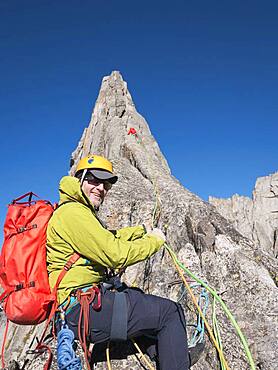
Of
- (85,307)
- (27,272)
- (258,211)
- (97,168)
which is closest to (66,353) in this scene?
(85,307)

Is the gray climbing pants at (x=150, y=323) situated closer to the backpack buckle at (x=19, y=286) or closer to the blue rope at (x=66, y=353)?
the blue rope at (x=66, y=353)

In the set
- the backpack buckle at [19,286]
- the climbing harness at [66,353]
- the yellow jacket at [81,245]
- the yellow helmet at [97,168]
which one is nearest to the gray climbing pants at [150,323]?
the climbing harness at [66,353]

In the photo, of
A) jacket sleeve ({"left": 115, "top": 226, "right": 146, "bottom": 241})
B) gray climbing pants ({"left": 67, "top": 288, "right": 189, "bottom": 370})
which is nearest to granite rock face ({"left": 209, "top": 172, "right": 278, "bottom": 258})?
jacket sleeve ({"left": 115, "top": 226, "right": 146, "bottom": 241})

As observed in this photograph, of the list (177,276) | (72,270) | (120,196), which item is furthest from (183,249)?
(72,270)

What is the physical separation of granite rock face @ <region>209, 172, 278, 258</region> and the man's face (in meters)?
72.3

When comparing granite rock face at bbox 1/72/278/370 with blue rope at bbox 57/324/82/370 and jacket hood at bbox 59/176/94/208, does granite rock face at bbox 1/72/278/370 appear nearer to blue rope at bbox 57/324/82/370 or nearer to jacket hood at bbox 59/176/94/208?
blue rope at bbox 57/324/82/370

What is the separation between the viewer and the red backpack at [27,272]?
5.41 metres

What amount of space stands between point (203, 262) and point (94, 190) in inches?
202

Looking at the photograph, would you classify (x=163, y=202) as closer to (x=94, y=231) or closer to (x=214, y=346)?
(x=214, y=346)

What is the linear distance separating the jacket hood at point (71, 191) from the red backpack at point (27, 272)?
507mm

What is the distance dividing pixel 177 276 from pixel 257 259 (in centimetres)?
261

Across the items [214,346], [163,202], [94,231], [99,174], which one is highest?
[163,202]

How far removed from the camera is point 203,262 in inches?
401

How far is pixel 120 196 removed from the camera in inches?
477
